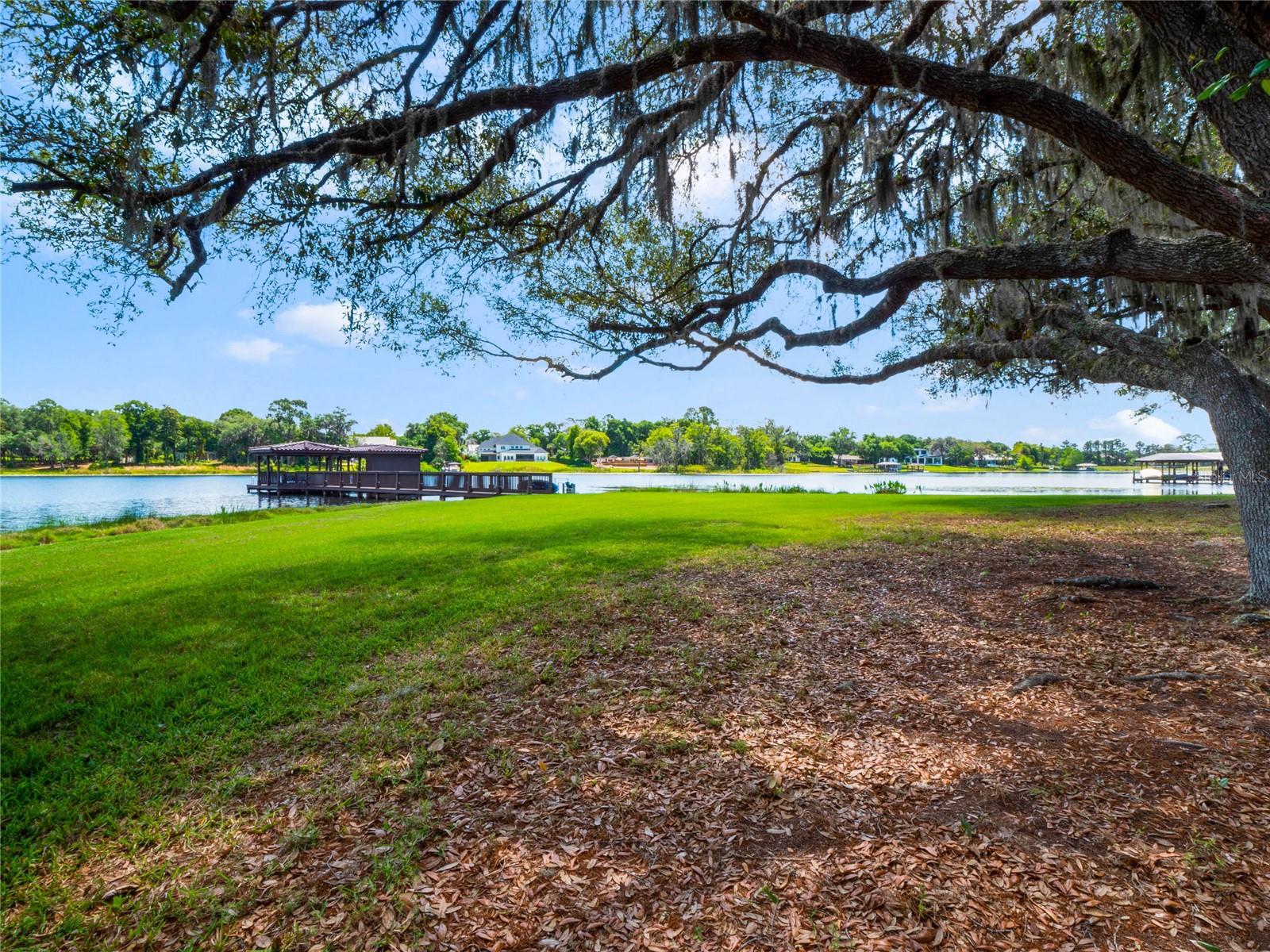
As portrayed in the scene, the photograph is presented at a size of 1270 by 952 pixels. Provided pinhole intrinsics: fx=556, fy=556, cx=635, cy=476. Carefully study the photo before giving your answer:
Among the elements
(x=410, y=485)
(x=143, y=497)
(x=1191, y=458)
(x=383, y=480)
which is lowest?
(x=143, y=497)

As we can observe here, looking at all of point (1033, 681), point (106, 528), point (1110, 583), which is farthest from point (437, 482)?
point (1033, 681)

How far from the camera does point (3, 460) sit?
53844mm

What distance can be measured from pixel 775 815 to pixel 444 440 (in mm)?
80284

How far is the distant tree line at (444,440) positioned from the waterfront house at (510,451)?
2.26 meters

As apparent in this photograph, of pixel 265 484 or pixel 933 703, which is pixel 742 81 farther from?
pixel 265 484

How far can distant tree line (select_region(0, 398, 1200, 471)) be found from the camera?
57.9 meters

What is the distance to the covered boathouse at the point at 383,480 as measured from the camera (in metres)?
29.9

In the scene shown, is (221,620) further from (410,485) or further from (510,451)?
(510,451)

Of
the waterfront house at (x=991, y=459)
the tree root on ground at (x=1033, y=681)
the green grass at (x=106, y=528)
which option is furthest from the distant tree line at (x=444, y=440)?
the tree root on ground at (x=1033, y=681)

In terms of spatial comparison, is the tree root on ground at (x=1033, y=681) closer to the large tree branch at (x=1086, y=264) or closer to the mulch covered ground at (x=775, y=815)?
the mulch covered ground at (x=775, y=815)

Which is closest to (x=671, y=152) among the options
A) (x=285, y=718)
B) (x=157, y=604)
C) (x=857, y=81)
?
(x=857, y=81)

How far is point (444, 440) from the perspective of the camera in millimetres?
77750

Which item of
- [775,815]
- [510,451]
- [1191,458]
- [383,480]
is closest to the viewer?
[775,815]

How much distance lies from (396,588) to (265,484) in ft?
117
